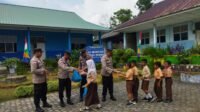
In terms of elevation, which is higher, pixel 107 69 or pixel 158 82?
pixel 107 69

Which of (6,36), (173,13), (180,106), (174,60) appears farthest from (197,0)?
(6,36)

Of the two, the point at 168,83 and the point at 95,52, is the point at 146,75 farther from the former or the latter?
the point at 95,52

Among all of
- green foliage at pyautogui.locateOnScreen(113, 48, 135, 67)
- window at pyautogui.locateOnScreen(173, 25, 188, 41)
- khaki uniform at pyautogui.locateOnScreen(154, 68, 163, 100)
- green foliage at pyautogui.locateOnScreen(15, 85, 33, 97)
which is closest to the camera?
khaki uniform at pyautogui.locateOnScreen(154, 68, 163, 100)

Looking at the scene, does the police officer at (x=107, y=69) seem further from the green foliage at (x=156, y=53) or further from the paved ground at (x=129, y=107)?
the green foliage at (x=156, y=53)

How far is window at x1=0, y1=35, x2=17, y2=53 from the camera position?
17844 mm

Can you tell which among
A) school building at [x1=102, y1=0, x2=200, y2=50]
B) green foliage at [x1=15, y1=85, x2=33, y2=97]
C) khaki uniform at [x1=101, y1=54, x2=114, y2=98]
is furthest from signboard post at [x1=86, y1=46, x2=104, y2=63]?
school building at [x1=102, y1=0, x2=200, y2=50]

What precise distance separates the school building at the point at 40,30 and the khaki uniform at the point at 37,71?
1055cm

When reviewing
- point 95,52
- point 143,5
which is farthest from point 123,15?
point 95,52

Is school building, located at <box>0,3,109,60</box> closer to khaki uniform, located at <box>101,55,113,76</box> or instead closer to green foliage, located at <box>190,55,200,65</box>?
green foliage, located at <box>190,55,200,65</box>

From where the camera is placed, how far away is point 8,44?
18.1 meters

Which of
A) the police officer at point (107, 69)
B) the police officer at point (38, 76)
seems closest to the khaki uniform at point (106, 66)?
the police officer at point (107, 69)

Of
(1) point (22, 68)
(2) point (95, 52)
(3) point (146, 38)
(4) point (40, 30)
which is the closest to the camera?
(2) point (95, 52)

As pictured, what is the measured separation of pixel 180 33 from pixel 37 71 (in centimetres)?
1379

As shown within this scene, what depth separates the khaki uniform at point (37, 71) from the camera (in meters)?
6.17
